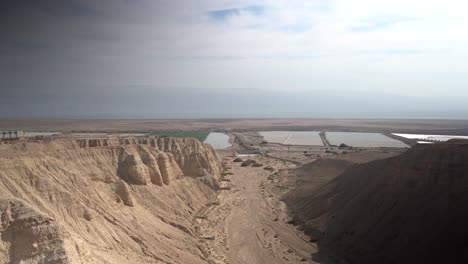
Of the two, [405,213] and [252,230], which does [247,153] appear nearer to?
[252,230]

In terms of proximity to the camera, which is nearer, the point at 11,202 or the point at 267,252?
the point at 11,202

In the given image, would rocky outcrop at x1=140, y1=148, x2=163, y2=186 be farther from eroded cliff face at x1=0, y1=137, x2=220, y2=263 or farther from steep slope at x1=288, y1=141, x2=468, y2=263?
steep slope at x1=288, y1=141, x2=468, y2=263

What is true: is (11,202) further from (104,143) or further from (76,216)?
(104,143)

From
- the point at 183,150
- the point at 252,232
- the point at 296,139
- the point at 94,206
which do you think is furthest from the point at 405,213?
the point at 296,139

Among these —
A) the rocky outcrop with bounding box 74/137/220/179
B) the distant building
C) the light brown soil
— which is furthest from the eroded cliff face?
the distant building

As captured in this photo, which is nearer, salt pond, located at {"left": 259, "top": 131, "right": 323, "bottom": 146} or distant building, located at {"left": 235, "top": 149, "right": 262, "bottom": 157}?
distant building, located at {"left": 235, "top": 149, "right": 262, "bottom": 157}

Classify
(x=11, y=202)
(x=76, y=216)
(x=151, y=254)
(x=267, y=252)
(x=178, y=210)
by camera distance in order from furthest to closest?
(x=178, y=210) → (x=267, y=252) → (x=151, y=254) → (x=76, y=216) → (x=11, y=202)

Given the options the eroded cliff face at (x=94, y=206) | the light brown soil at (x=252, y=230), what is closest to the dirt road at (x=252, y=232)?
the light brown soil at (x=252, y=230)

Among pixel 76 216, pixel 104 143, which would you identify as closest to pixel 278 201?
pixel 104 143
